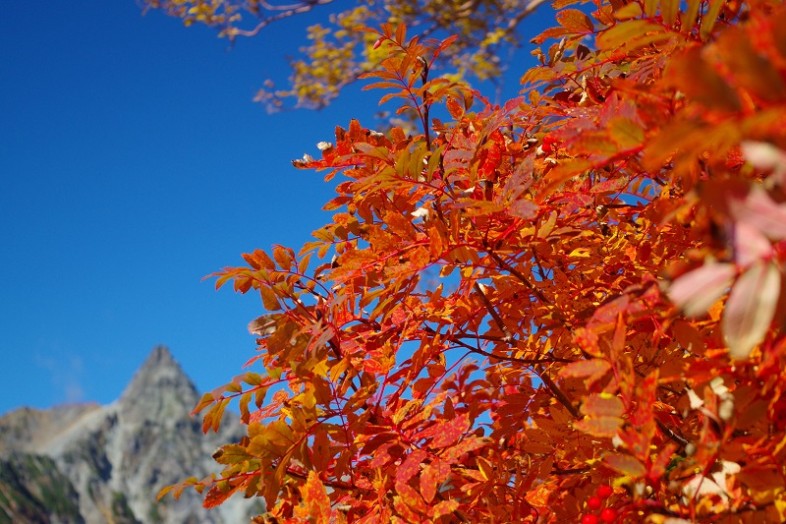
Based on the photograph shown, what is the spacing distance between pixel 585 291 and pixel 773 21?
43.7 inches

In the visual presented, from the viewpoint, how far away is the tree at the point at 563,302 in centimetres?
52

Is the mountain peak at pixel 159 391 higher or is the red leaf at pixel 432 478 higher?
the mountain peak at pixel 159 391

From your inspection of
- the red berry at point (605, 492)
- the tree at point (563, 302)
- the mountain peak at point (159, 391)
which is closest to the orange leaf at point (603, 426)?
the tree at point (563, 302)

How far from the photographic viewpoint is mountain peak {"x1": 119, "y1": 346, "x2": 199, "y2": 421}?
48219 mm

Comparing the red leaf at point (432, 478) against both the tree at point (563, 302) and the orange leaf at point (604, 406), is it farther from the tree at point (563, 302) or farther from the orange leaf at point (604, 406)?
the orange leaf at point (604, 406)

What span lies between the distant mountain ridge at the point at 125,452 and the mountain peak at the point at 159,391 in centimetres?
Answer: 7

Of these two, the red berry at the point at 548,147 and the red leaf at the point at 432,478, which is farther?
the red berry at the point at 548,147

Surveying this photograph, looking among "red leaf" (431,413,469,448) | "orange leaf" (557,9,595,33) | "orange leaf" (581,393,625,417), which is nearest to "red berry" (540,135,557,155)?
"orange leaf" (557,9,595,33)

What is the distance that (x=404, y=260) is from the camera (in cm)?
119

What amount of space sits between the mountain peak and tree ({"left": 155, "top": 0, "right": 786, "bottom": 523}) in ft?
156

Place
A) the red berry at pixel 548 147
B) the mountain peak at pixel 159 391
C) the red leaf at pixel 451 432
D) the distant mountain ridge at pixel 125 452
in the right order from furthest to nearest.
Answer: the mountain peak at pixel 159 391, the distant mountain ridge at pixel 125 452, the red berry at pixel 548 147, the red leaf at pixel 451 432

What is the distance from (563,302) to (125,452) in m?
49.6

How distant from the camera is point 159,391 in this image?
4984 centimetres

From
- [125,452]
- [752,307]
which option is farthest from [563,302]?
[125,452]
